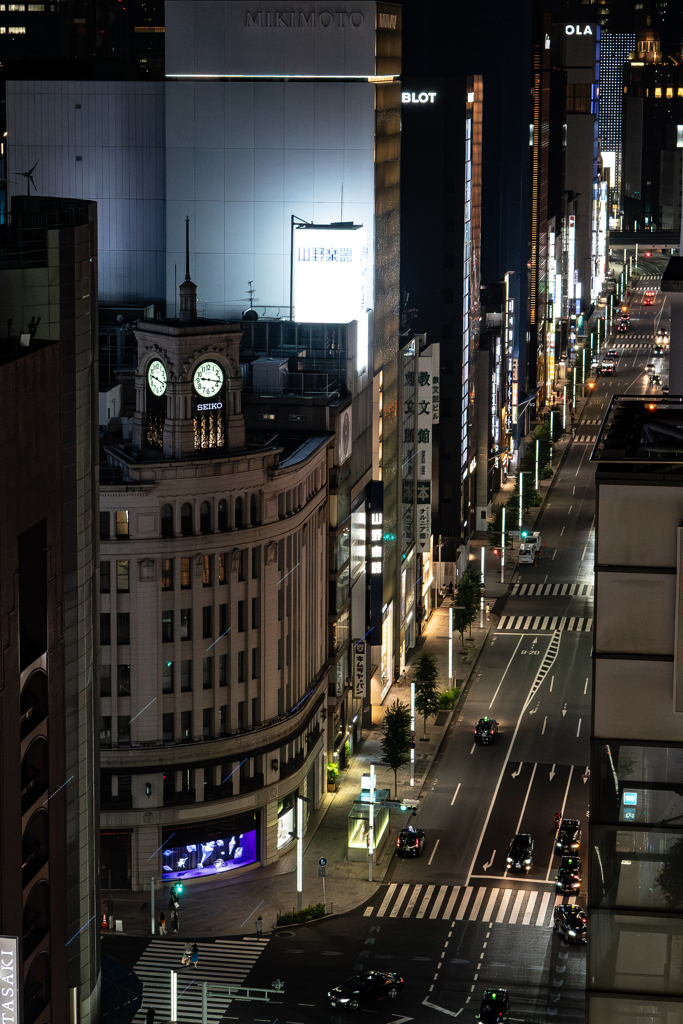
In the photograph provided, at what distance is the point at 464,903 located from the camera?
108 m

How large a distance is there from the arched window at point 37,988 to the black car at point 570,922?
46.0 meters

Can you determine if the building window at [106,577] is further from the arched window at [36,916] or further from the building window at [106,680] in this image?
the arched window at [36,916]

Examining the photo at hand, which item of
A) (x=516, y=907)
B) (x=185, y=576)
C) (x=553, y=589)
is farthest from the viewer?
(x=553, y=589)

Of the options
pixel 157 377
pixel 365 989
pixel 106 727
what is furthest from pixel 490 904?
pixel 157 377

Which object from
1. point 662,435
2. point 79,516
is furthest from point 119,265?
point 662,435

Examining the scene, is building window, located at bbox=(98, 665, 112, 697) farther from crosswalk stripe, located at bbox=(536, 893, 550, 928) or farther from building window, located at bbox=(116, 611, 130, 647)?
crosswalk stripe, located at bbox=(536, 893, 550, 928)

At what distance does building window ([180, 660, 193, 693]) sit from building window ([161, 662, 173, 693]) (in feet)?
2.35

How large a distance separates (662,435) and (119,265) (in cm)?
11371

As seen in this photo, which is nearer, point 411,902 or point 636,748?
point 636,748

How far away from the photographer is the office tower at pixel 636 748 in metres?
37.2

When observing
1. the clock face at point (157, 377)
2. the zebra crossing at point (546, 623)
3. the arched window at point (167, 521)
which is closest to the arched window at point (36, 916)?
the arched window at point (167, 521)

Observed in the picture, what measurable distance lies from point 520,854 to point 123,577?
30312mm

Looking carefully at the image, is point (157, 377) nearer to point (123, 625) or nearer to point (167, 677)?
point (123, 625)

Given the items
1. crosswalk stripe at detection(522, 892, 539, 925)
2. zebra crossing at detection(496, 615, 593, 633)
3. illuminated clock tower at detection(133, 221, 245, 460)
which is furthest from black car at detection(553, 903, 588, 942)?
zebra crossing at detection(496, 615, 593, 633)
